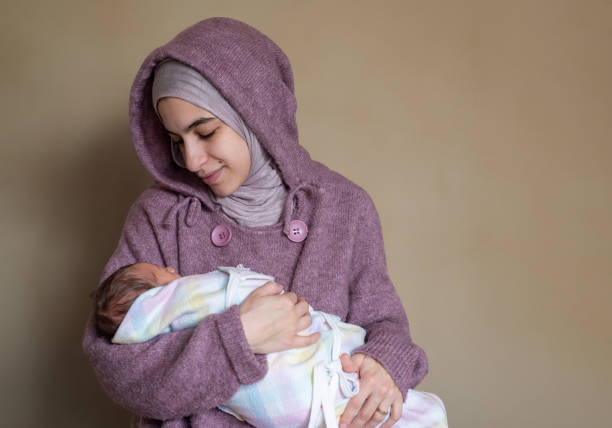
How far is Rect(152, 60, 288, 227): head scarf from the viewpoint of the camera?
144 centimetres

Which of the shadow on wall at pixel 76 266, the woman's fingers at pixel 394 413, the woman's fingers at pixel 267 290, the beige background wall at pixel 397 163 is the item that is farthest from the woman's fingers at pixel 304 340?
the shadow on wall at pixel 76 266

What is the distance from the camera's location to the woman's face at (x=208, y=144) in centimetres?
144

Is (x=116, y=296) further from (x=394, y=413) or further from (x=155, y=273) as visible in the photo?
(x=394, y=413)

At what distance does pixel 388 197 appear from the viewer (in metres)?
2.30

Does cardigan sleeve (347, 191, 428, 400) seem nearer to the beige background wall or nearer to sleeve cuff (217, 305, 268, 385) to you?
sleeve cuff (217, 305, 268, 385)

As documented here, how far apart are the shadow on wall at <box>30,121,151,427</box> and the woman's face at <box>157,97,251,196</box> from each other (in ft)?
3.05

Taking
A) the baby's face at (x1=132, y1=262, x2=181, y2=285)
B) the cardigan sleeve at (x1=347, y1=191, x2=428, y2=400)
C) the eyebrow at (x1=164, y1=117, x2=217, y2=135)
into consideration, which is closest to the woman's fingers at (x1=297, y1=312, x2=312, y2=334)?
the cardigan sleeve at (x1=347, y1=191, x2=428, y2=400)

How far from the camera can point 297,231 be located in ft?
5.11

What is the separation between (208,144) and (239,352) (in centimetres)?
59

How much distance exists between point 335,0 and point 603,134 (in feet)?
3.90

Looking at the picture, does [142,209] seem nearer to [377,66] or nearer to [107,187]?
[107,187]

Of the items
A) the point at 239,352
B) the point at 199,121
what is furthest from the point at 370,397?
the point at 199,121

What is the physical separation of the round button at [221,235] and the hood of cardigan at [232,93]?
8 centimetres

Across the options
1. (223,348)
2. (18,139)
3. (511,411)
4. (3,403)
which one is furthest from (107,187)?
(511,411)
